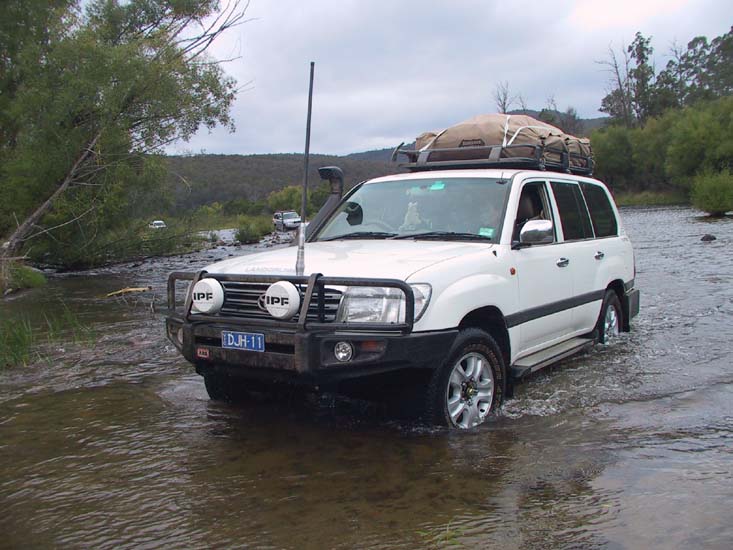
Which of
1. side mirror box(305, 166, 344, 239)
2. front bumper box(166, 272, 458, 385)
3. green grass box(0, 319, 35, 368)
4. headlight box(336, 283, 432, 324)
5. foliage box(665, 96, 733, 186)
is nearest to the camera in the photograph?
front bumper box(166, 272, 458, 385)

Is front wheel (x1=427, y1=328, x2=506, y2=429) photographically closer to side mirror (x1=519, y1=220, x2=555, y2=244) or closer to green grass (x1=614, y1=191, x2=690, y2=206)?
side mirror (x1=519, y1=220, x2=555, y2=244)

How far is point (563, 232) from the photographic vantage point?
21.2 feet

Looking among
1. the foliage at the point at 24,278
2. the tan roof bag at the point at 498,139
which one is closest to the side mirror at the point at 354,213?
the tan roof bag at the point at 498,139

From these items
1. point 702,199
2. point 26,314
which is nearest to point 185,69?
point 26,314

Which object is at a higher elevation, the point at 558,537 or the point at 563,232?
the point at 563,232

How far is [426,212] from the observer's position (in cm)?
580

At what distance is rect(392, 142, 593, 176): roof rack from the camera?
21.3 feet

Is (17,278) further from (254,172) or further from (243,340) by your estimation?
(254,172)

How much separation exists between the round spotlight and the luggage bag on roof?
9.48ft

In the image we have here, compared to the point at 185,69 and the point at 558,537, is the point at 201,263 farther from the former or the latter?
the point at 558,537

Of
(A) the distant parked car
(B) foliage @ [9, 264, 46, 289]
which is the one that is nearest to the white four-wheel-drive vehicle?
(A) the distant parked car

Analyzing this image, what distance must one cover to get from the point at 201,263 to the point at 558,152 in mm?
18683

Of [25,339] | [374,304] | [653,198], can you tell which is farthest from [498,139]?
[653,198]

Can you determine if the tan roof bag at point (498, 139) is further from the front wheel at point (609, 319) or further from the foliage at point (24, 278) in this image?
the foliage at point (24, 278)
